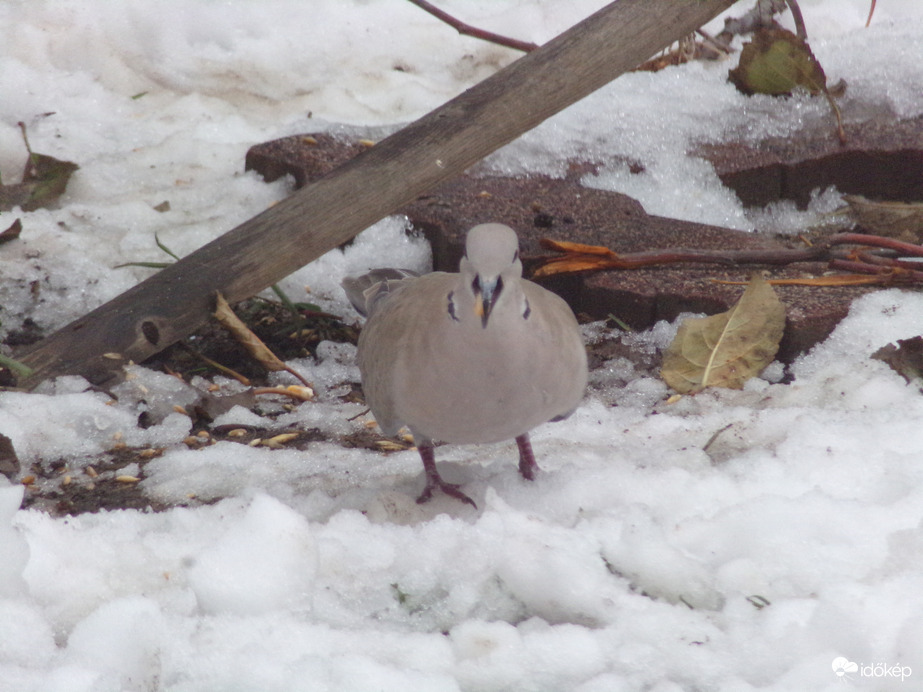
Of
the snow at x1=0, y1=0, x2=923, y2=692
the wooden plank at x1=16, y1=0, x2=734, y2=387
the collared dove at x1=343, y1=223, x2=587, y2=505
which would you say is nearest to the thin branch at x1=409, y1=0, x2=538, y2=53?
the snow at x1=0, y1=0, x2=923, y2=692

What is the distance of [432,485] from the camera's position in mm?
2357

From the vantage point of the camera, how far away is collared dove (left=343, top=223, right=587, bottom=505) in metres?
1.90

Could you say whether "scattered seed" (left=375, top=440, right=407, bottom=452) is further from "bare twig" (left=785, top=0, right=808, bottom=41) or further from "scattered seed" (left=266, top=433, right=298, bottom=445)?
"bare twig" (left=785, top=0, right=808, bottom=41)

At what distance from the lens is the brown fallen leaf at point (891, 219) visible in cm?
341

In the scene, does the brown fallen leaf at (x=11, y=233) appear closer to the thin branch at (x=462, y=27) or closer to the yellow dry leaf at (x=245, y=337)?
the yellow dry leaf at (x=245, y=337)

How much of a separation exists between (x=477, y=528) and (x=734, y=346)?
3.82 ft

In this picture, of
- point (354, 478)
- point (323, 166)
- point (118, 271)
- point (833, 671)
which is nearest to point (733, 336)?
point (354, 478)

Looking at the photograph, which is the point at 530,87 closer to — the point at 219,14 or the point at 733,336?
the point at 733,336

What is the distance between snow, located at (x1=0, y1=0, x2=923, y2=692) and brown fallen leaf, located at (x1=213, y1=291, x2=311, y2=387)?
0.28 ft

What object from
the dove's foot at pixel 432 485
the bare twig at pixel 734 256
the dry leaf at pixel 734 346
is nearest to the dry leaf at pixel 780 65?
the bare twig at pixel 734 256

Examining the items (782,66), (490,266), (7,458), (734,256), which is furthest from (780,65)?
(7,458)

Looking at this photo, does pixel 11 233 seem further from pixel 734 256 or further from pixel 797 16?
pixel 797 16

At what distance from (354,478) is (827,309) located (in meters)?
1.46

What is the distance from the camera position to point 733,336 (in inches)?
114
